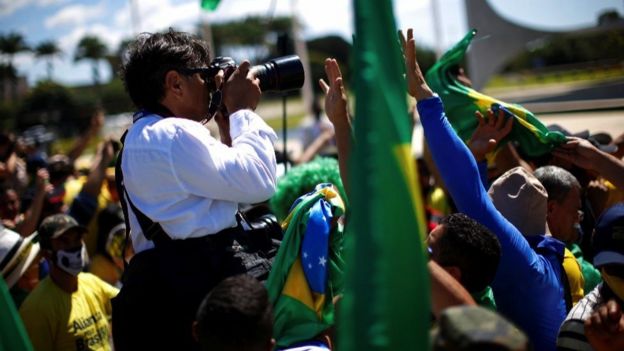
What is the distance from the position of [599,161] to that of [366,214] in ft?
5.89

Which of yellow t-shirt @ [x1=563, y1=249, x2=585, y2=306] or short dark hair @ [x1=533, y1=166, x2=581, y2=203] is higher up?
short dark hair @ [x1=533, y1=166, x2=581, y2=203]

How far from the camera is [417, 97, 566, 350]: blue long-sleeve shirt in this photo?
2311mm

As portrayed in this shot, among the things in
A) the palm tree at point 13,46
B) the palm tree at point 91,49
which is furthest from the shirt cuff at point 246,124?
the palm tree at point 91,49

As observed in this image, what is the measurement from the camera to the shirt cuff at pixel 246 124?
7.07ft

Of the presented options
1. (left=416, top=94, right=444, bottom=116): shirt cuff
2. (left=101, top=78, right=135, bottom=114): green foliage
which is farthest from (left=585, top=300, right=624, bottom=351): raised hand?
(left=101, top=78, right=135, bottom=114): green foliage

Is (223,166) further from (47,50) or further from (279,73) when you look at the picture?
(47,50)

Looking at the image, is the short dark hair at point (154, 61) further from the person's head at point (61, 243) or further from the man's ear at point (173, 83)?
the person's head at point (61, 243)

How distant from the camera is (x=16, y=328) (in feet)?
5.92

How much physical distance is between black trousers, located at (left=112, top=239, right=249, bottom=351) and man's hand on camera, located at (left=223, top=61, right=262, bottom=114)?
1.54 ft

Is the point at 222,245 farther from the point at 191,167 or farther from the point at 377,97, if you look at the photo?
the point at 377,97

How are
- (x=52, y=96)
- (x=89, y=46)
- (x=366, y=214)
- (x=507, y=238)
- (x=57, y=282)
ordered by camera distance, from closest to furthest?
1. (x=366, y=214)
2. (x=507, y=238)
3. (x=57, y=282)
4. (x=52, y=96)
5. (x=89, y=46)

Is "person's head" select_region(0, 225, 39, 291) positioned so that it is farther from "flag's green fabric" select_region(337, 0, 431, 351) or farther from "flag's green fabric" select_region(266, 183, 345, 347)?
"flag's green fabric" select_region(337, 0, 431, 351)

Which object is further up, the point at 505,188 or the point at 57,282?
the point at 505,188

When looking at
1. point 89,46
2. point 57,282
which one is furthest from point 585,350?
point 89,46
